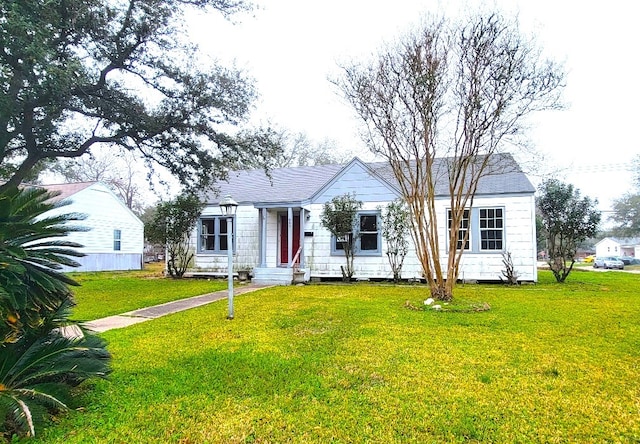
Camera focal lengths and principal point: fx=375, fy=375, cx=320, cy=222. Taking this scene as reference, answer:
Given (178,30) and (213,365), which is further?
(178,30)

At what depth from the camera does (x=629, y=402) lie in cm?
330

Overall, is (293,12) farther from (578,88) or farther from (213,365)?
(213,365)

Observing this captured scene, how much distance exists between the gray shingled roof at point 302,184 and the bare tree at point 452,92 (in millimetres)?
4115

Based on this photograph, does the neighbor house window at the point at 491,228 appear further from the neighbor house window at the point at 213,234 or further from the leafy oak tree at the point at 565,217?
the neighbor house window at the point at 213,234

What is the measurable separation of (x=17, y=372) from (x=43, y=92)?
25.8 ft

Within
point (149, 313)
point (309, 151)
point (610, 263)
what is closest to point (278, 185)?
point (149, 313)

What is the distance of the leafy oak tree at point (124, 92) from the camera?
837 centimetres

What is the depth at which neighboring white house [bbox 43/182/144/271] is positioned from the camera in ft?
66.7

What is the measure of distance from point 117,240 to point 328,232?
51.0ft

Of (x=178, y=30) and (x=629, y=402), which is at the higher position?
(x=178, y=30)

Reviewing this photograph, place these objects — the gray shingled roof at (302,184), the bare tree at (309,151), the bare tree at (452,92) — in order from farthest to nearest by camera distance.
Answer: the bare tree at (309,151) → the gray shingled roof at (302,184) → the bare tree at (452,92)

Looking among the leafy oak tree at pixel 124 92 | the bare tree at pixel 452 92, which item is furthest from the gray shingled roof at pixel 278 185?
the bare tree at pixel 452 92

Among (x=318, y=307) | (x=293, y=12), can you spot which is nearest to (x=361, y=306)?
(x=318, y=307)

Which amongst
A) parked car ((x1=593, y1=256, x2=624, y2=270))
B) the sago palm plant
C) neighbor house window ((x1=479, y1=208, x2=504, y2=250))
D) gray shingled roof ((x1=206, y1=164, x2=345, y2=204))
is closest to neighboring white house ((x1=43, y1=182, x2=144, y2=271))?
gray shingled roof ((x1=206, y1=164, x2=345, y2=204))
